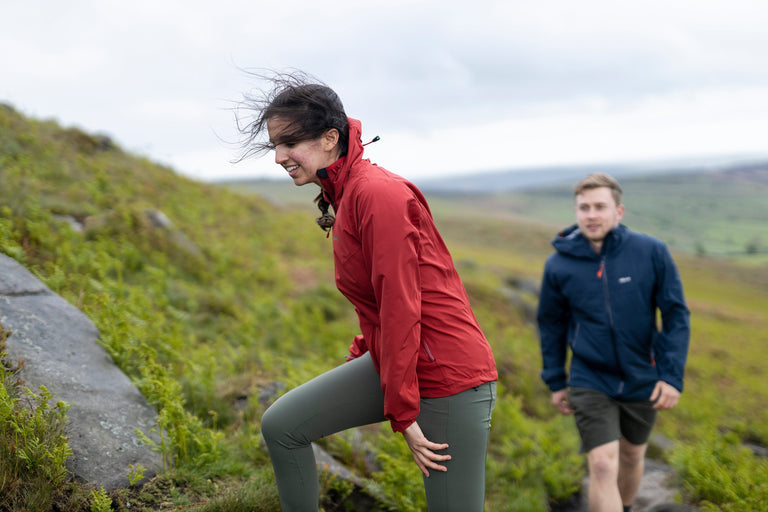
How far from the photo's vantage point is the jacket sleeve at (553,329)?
456cm

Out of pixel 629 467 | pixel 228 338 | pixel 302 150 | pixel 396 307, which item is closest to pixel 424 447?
pixel 396 307

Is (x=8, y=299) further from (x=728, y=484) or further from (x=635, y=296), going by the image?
(x=728, y=484)

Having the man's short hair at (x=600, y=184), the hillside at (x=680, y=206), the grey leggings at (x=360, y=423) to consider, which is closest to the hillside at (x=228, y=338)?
the grey leggings at (x=360, y=423)

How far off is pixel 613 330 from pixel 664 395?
61 cm

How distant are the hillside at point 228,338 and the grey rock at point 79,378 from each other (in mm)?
160

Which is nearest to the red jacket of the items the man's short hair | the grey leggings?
the grey leggings

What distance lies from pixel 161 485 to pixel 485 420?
230 centimetres

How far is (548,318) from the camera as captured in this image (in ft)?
15.2

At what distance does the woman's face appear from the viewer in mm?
2496

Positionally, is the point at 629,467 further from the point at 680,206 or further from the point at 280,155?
the point at 680,206

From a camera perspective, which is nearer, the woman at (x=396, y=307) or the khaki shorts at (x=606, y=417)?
the woman at (x=396, y=307)

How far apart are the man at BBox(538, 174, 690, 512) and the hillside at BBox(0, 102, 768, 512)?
148 centimetres

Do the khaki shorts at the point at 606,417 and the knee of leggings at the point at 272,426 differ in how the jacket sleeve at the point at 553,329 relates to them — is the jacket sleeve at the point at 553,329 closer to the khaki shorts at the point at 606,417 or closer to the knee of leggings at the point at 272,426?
the khaki shorts at the point at 606,417

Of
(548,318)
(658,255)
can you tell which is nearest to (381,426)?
(548,318)
